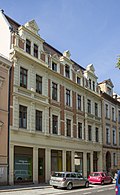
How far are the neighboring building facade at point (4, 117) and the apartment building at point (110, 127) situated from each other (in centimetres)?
2040

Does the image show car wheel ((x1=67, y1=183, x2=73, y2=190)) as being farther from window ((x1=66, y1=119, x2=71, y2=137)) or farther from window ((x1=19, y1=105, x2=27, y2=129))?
window ((x1=66, y1=119, x2=71, y2=137))

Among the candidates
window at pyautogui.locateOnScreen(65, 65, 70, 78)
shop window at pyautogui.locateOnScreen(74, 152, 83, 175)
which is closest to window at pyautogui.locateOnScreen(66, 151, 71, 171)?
shop window at pyautogui.locateOnScreen(74, 152, 83, 175)

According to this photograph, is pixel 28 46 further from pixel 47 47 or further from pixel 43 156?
pixel 43 156

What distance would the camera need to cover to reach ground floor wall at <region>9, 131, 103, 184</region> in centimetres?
2616

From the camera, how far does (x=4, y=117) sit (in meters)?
25.1

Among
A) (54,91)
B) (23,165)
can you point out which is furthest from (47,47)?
(23,165)

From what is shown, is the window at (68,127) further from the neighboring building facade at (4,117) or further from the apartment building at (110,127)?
the neighboring building facade at (4,117)

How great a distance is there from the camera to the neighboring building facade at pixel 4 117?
2416cm

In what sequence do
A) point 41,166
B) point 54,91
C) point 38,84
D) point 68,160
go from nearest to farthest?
point 41,166, point 38,84, point 54,91, point 68,160

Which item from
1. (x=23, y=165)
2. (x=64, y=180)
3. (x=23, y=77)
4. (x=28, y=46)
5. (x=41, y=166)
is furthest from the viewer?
(x=41, y=166)

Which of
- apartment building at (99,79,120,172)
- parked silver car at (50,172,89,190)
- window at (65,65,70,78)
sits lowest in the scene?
parked silver car at (50,172,89,190)

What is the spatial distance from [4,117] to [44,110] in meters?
5.93

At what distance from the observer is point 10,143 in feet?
82.8

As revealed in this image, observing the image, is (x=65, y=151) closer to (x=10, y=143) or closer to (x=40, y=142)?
(x=40, y=142)
